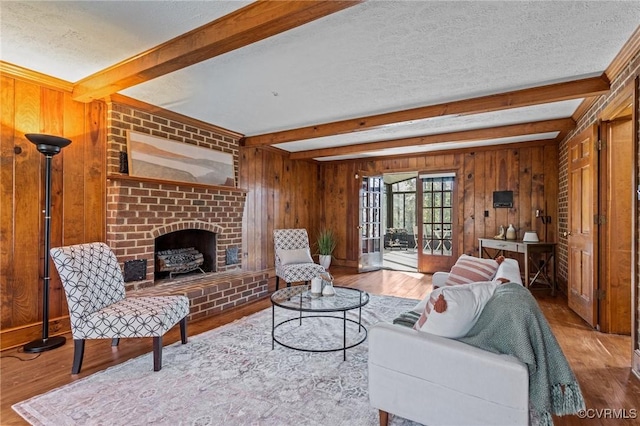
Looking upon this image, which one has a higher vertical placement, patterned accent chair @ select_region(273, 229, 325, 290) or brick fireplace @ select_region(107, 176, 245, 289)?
brick fireplace @ select_region(107, 176, 245, 289)

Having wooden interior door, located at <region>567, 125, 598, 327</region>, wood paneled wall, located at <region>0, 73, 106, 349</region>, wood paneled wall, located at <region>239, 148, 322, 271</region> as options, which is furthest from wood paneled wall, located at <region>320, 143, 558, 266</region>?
wood paneled wall, located at <region>0, 73, 106, 349</region>

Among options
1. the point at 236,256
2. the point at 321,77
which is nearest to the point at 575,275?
the point at 321,77

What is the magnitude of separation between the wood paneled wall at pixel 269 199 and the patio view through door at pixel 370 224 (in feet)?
3.74

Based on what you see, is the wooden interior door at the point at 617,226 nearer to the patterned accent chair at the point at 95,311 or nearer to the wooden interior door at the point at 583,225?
the wooden interior door at the point at 583,225

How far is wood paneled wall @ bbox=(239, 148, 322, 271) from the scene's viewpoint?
17.0 ft

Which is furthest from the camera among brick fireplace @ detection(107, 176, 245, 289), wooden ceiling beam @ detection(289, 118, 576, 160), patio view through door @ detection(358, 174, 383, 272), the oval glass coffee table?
patio view through door @ detection(358, 174, 383, 272)

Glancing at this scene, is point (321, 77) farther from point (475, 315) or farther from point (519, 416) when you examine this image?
point (519, 416)

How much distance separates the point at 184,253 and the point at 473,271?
339 cm

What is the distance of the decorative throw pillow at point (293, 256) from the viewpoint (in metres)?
4.63

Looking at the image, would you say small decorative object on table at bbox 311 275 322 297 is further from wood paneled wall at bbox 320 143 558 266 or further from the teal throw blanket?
wood paneled wall at bbox 320 143 558 266

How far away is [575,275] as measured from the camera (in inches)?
143

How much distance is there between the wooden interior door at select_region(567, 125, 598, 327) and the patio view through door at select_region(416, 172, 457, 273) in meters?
2.18

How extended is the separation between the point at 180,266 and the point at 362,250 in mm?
3565

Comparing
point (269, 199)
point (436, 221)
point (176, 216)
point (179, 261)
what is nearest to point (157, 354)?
point (179, 261)
